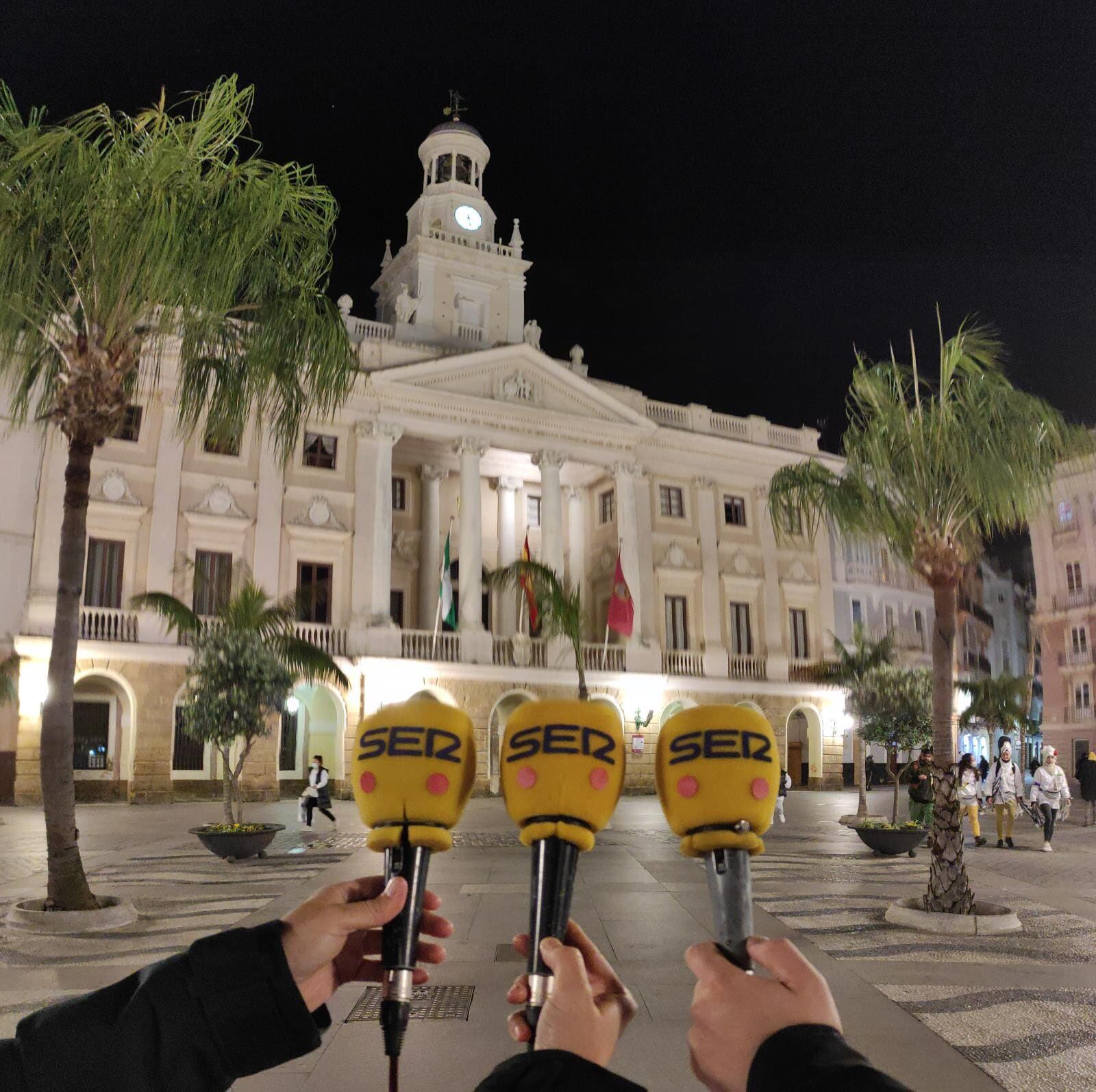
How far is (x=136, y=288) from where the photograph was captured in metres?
8.78

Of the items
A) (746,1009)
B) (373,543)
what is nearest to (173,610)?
(373,543)

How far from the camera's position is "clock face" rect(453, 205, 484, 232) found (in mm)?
36812

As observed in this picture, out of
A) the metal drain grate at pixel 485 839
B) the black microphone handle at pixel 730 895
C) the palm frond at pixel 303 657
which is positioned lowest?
the metal drain grate at pixel 485 839

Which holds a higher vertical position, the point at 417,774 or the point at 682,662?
→ the point at 682,662

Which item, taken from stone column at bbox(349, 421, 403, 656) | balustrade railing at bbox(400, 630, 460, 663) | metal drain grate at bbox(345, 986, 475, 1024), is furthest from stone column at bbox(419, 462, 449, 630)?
metal drain grate at bbox(345, 986, 475, 1024)

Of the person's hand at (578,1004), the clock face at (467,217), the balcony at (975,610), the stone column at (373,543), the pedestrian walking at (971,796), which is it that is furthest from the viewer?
the balcony at (975,610)

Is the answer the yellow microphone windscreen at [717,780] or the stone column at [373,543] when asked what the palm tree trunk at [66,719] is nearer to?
the yellow microphone windscreen at [717,780]

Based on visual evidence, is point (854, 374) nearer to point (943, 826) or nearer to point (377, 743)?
point (943, 826)

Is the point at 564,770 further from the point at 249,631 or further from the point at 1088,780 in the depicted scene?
the point at 1088,780

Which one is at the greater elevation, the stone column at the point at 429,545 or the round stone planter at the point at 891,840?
the stone column at the point at 429,545

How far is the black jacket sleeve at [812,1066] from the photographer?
92 centimetres

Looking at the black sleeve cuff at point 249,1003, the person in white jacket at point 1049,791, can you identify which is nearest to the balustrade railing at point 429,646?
the person in white jacket at point 1049,791

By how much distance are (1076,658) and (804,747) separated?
40.1 ft

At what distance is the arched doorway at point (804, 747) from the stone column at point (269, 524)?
17.8 meters
